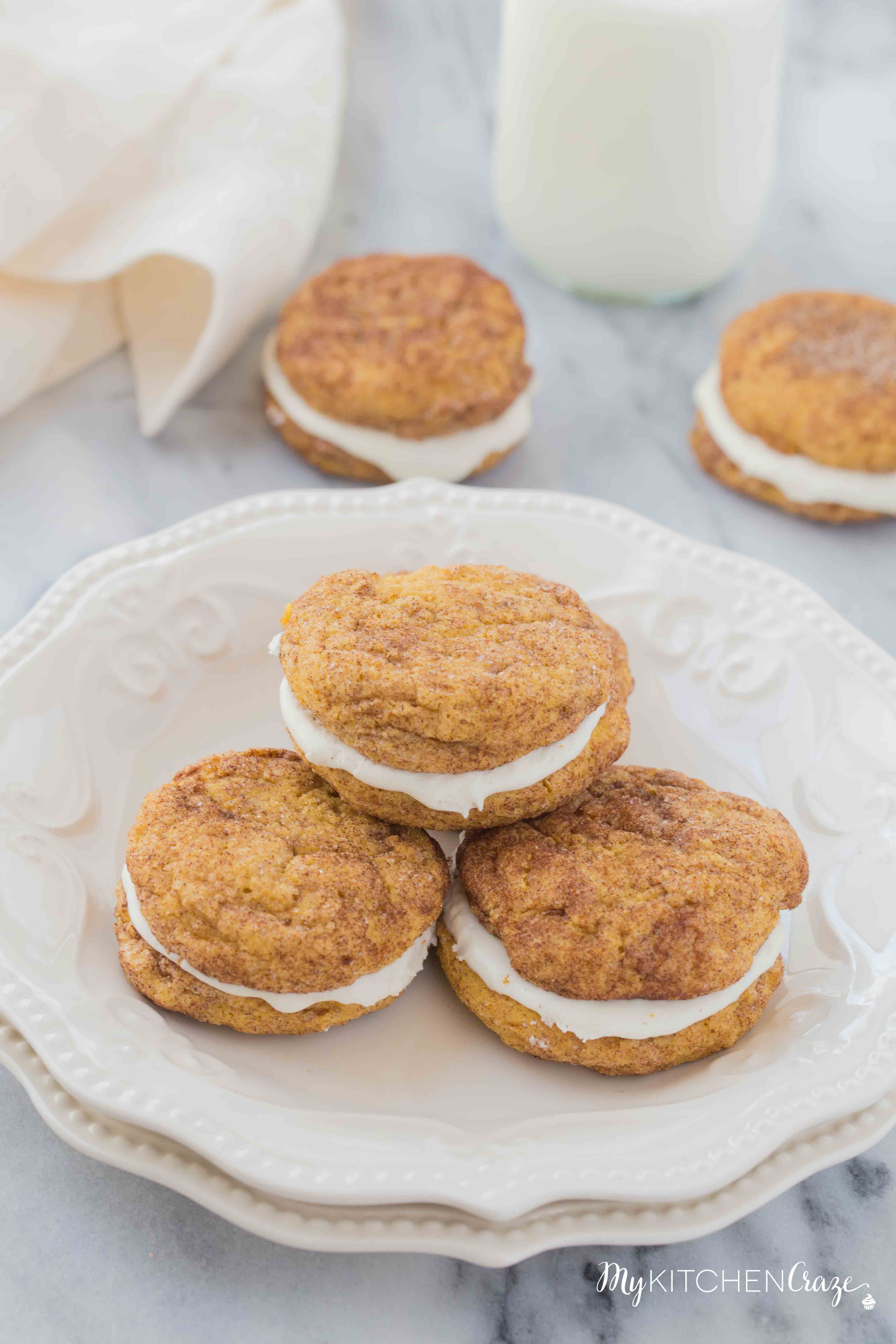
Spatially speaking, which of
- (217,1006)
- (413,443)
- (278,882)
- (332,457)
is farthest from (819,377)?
(217,1006)

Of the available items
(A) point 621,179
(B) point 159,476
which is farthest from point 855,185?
(B) point 159,476

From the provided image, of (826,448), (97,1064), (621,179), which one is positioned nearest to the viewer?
(97,1064)

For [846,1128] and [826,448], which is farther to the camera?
[826,448]

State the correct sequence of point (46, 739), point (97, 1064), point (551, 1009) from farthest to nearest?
point (46, 739), point (551, 1009), point (97, 1064)

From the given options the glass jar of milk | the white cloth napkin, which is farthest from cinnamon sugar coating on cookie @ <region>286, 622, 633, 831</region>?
the glass jar of milk

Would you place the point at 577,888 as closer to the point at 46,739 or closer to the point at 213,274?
the point at 46,739
